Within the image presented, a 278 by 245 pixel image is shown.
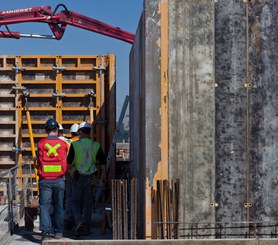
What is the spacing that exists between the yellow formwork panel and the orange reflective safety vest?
5090mm

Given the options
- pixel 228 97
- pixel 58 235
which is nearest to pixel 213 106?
pixel 228 97

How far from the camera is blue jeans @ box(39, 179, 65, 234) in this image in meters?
9.08

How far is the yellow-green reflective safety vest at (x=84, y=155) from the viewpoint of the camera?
9.51 metres

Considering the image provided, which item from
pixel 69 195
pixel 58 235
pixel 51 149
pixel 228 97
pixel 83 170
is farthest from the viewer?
pixel 69 195

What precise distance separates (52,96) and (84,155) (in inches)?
197

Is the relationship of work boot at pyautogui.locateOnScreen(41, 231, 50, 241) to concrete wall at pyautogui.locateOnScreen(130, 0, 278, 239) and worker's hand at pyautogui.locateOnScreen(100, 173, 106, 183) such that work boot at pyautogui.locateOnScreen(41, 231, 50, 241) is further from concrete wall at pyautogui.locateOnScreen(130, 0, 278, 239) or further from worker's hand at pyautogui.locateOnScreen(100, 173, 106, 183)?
worker's hand at pyautogui.locateOnScreen(100, 173, 106, 183)

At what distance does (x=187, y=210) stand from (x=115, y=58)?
23.1 feet

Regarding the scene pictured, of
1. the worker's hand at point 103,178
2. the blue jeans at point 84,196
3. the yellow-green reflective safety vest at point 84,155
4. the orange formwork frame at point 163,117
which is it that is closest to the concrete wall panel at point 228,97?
the orange formwork frame at point 163,117

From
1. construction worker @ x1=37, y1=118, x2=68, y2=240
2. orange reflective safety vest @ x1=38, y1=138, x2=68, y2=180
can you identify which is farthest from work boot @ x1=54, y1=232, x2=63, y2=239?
orange reflective safety vest @ x1=38, y1=138, x2=68, y2=180

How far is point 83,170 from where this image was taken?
9562 millimetres

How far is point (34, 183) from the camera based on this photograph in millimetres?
14281

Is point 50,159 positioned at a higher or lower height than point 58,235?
higher

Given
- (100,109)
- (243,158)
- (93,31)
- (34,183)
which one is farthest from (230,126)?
(93,31)

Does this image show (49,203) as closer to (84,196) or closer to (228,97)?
(84,196)
